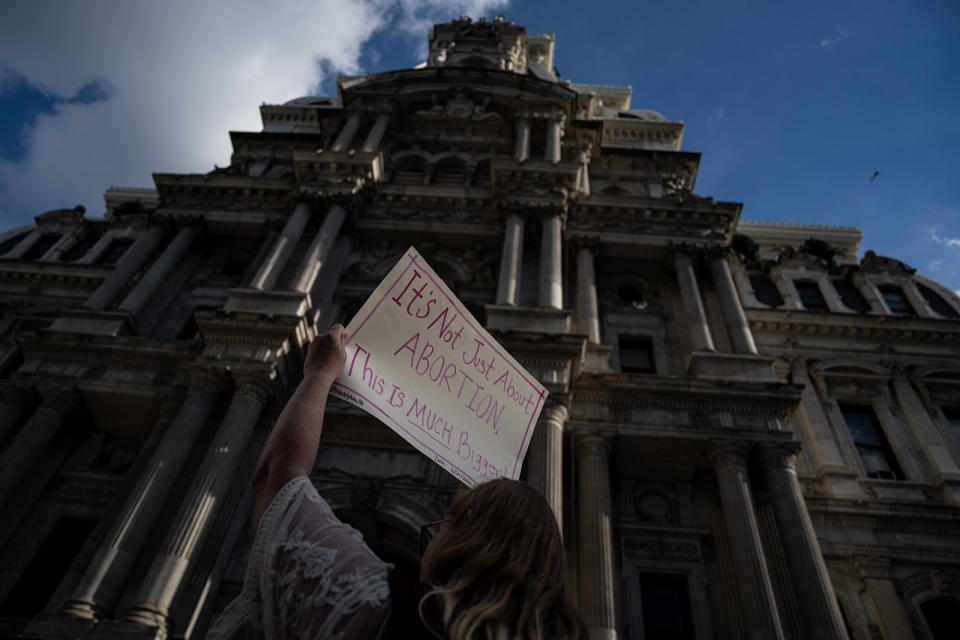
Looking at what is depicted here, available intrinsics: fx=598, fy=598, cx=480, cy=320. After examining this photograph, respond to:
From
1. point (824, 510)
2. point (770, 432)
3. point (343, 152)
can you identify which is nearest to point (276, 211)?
point (343, 152)

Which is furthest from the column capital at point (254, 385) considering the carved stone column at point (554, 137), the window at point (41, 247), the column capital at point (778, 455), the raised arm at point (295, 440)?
the window at point (41, 247)

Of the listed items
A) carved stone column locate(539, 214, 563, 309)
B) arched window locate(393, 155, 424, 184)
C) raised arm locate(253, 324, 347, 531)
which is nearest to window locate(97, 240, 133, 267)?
arched window locate(393, 155, 424, 184)

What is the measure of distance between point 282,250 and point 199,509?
27.6ft

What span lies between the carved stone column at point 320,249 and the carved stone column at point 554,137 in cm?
754

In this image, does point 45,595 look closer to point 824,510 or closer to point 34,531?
point 34,531

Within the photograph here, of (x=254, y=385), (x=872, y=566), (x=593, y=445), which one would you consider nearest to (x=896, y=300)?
(x=872, y=566)

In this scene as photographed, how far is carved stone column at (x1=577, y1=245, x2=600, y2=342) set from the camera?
53.3 feet

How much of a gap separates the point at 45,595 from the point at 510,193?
15.6 m

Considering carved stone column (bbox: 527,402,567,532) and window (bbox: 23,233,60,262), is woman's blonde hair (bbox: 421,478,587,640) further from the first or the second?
window (bbox: 23,233,60,262)

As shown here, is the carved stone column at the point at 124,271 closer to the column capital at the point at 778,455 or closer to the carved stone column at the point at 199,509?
the carved stone column at the point at 199,509

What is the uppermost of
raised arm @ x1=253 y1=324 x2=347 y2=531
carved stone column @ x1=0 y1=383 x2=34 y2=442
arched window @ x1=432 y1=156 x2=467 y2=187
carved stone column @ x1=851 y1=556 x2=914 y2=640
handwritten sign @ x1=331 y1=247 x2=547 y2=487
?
arched window @ x1=432 y1=156 x2=467 y2=187

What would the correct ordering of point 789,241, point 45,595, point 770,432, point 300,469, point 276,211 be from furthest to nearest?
1. point 789,241
2. point 276,211
3. point 770,432
4. point 45,595
5. point 300,469

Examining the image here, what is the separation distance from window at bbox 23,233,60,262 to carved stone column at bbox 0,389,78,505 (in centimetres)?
1476

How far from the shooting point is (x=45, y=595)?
1248cm
